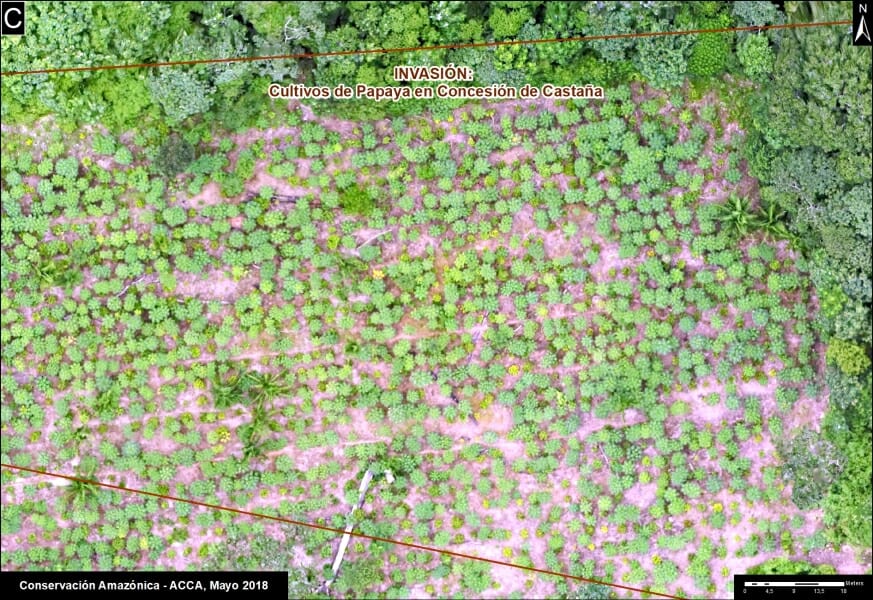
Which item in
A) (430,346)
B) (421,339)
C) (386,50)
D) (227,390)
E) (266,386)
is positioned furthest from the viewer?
(421,339)

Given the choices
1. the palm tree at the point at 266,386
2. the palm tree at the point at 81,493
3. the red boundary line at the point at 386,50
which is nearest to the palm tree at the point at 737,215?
the red boundary line at the point at 386,50

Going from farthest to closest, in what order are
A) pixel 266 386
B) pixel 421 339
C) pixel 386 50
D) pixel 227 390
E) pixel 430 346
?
pixel 421 339 < pixel 430 346 < pixel 266 386 < pixel 227 390 < pixel 386 50

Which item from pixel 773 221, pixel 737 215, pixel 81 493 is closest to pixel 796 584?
pixel 773 221

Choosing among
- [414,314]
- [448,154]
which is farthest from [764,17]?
[414,314]

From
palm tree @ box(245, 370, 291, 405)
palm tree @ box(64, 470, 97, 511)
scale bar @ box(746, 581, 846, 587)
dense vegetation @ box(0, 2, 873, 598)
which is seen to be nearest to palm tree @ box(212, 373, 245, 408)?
dense vegetation @ box(0, 2, 873, 598)

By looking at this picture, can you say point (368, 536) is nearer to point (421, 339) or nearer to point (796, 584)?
point (421, 339)

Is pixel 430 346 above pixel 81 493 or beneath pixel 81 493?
above

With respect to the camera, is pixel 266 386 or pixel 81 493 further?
pixel 81 493

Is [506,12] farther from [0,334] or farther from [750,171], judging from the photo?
[0,334]
